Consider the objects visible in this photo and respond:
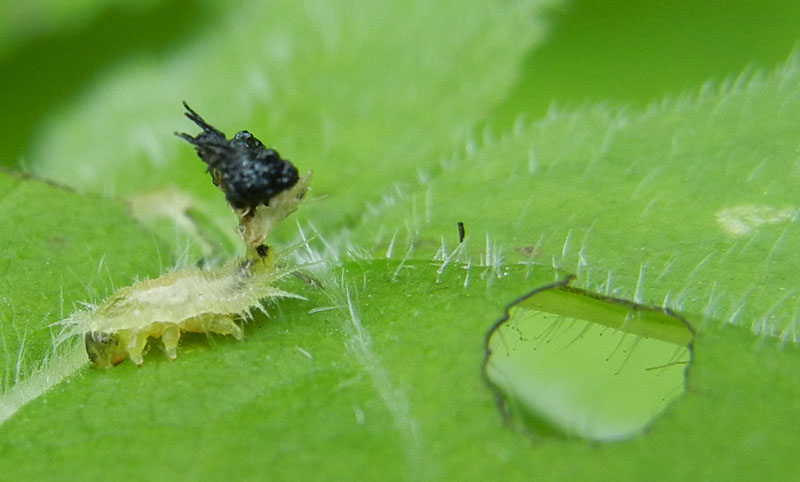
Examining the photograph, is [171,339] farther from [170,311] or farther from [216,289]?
[216,289]

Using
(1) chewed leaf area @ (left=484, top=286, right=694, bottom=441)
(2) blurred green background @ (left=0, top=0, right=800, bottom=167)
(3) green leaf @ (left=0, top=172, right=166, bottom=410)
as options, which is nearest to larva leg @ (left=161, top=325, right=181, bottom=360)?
(3) green leaf @ (left=0, top=172, right=166, bottom=410)

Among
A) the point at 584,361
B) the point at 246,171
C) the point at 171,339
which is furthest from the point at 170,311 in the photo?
the point at 584,361

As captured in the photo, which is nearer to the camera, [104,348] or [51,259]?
[104,348]

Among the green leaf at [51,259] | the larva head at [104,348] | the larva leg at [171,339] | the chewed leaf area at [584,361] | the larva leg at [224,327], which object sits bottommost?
the chewed leaf area at [584,361]

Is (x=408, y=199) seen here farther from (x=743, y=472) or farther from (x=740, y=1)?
(x=740, y=1)

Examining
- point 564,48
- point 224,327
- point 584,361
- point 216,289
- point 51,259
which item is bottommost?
point 584,361

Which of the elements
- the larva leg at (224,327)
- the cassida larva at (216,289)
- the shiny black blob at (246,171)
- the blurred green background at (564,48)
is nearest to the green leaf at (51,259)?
the cassida larva at (216,289)

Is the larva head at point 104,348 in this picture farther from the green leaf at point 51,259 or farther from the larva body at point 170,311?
the green leaf at point 51,259
